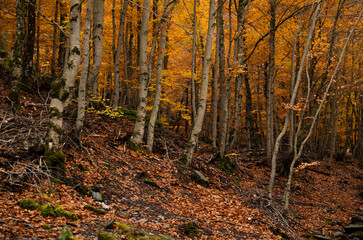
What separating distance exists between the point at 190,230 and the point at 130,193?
225 cm

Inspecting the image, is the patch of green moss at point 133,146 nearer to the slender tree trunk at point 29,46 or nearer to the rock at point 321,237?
the slender tree trunk at point 29,46

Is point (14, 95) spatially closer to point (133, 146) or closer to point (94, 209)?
point (133, 146)

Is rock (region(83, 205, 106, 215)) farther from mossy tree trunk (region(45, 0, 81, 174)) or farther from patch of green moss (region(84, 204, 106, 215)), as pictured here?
mossy tree trunk (region(45, 0, 81, 174))

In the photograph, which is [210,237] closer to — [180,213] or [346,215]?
[180,213]

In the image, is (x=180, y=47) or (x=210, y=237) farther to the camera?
A: (x=180, y=47)

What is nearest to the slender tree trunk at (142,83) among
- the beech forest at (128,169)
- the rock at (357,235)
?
the beech forest at (128,169)

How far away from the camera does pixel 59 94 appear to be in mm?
5500

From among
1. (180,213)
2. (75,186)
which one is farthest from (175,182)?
(75,186)

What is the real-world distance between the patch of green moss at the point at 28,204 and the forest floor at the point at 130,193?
10cm

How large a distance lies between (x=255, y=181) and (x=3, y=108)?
11.4m

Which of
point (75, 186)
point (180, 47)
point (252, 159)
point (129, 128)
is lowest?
point (252, 159)

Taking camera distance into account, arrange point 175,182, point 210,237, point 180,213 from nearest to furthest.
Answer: point 210,237, point 180,213, point 175,182

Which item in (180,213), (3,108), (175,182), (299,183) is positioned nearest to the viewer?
(180,213)

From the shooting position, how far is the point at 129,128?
1200 cm
